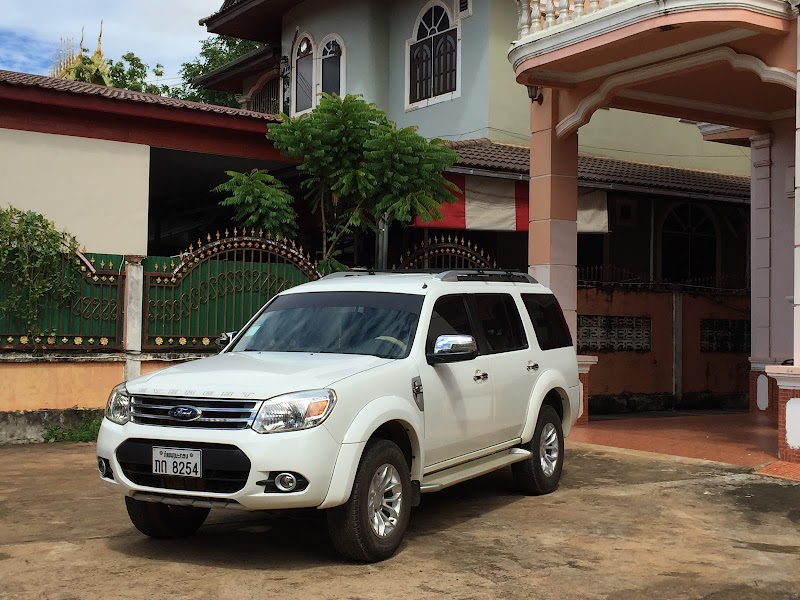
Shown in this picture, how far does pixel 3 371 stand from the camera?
1125cm

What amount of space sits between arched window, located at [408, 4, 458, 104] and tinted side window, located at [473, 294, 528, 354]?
1121cm

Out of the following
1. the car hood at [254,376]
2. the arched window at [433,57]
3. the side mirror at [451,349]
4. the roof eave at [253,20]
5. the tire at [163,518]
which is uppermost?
the roof eave at [253,20]

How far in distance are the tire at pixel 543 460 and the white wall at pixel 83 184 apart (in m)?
7.73

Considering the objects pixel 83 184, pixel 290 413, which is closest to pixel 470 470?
pixel 290 413

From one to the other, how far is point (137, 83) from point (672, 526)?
107ft

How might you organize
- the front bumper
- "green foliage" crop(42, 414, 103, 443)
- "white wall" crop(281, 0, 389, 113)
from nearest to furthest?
1. the front bumper
2. "green foliage" crop(42, 414, 103, 443)
3. "white wall" crop(281, 0, 389, 113)

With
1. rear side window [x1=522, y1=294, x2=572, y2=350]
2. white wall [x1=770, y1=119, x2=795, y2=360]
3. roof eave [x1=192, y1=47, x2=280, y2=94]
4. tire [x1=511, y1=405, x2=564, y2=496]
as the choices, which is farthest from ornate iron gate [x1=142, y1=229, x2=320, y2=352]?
roof eave [x1=192, y1=47, x2=280, y2=94]

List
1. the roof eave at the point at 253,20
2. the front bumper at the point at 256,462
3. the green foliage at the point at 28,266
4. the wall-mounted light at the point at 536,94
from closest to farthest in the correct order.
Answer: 1. the front bumper at the point at 256,462
2. the green foliage at the point at 28,266
3. the wall-mounted light at the point at 536,94
4. the roof eave at the point at 253,20

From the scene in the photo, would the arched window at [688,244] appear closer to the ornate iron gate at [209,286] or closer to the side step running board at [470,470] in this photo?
the ornate iron gate at [209,286]

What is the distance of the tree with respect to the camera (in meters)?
13.3

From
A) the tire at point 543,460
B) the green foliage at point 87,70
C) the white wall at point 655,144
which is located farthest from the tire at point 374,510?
the green foliage at point 87,70

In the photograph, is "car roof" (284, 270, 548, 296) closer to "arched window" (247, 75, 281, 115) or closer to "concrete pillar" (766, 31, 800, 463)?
"concrete pillar" (766, 31, 800, 463)

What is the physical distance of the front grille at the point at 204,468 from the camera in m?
5.69

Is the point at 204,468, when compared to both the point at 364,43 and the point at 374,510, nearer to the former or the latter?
the point at 374,510
